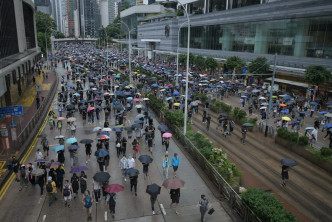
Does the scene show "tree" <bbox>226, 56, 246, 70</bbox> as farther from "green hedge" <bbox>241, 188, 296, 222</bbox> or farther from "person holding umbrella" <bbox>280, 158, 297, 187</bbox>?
"green hedge" <bbox>241, 188, 296, 222</bbox>

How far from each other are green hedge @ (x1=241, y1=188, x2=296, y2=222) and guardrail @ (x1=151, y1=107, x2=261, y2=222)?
0.74 feet

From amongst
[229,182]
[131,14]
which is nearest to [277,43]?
[229,182]

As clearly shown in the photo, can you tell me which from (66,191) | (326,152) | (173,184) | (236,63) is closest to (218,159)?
(173,184)

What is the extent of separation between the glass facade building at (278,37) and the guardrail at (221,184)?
82.1 feet

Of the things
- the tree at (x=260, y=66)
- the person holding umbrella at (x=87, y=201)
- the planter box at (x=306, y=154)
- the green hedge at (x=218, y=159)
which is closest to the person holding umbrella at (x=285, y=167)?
the green hedge at (x=218, y=159)

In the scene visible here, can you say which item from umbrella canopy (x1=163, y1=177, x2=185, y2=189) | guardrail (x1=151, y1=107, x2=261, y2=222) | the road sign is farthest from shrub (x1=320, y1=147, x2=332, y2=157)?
the road sign

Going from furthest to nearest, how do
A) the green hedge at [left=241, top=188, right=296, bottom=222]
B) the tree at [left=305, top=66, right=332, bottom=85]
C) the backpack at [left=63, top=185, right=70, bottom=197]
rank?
the tree at [left=305, top=66, right=332, bottom=85], the backpack at [left=63, top=185, right=70, bottom=197], the green hedge at [left=241, top=188, right=296, bottom=222]

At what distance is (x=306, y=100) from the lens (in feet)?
99.9

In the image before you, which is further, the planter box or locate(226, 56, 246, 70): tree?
locate(226, 56, 246, 70): tree

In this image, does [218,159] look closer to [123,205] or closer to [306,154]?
[123,205]

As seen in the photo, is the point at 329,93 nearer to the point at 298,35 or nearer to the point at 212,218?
the point at 298,35

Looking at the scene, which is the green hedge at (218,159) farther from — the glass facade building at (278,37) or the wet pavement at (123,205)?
the glass facade building at (278,37)

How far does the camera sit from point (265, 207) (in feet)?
31.6

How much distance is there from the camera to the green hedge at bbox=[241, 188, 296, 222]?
923 cm
